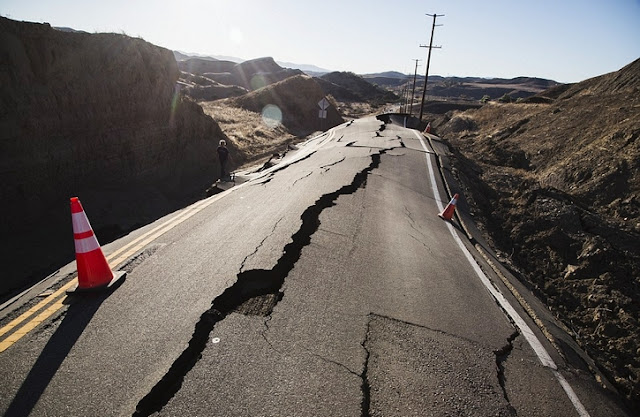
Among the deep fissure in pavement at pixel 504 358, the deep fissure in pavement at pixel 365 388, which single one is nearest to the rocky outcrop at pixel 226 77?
the deep fissure in pavement at pixel 365 388

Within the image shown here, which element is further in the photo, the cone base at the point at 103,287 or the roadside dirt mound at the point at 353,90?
the roadside dirt mound at the point at 353,90

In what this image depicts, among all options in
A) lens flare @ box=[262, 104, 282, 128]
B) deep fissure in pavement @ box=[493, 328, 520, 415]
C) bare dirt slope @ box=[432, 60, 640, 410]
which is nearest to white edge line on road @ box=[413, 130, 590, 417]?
deep fissure in pavement @ box=[493, 328, 520, 415]

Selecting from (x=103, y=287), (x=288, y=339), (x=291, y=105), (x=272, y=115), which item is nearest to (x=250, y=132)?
(x=272, y=115)

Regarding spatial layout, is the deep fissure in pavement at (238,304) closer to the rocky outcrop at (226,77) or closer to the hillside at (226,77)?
the rocky outcrop at (226,77)

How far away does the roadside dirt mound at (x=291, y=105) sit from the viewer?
1238 inches

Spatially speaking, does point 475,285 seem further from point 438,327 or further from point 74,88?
point 74,88

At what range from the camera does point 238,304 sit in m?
3.69

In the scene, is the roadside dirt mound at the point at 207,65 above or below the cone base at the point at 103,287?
above

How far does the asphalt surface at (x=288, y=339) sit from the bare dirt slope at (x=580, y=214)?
5.29 feet

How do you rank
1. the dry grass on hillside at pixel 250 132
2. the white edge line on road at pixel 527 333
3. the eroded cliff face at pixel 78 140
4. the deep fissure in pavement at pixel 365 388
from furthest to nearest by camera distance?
the dry grass on hillside at pixel 250 132, the eroded cliff face at pixel 78 140, the white edge line on road at pixel 527 333, the deep fissure in pavement at pixel 365 388

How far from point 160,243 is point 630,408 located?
5.95 m

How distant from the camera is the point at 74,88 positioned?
35.1ft

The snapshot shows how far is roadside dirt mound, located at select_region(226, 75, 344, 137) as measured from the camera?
1238 inches

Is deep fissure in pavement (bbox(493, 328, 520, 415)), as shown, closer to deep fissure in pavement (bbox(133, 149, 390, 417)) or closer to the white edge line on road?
the white edge line on road
